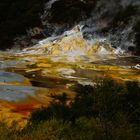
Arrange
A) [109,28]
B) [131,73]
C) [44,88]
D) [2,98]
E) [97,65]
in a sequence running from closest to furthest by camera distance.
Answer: [2,98], [44,88], [131,73], [97,65], [109,28]

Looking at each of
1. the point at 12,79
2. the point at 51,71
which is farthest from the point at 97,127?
the point at 51,71

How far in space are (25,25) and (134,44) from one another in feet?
37.4

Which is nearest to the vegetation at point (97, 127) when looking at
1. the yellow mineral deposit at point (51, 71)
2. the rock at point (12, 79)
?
the yellow mineral deposit at point (51, 71)

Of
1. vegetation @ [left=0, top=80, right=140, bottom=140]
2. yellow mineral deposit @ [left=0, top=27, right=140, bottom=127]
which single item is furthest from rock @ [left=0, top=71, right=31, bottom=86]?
vegetation @ [left=0, top=80, right=140, bottom=140]

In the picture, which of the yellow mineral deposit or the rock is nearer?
the yellow mineral deposit

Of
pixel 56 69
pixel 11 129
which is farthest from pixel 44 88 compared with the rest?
pixel 11 129

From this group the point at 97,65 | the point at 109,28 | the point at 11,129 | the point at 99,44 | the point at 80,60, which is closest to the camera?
the point at 11,129

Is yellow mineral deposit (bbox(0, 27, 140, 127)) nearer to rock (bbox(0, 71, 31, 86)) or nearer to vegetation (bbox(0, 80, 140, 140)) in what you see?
rock (bbox(0, 71, 31, 86))

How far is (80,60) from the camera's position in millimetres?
35062

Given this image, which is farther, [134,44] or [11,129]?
[134,44]

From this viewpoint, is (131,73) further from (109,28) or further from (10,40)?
(10,40)

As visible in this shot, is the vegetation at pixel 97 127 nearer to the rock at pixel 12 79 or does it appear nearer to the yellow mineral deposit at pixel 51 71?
the yellow mineral deposit at pixel 51 71

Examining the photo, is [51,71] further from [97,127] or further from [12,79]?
[97,127]

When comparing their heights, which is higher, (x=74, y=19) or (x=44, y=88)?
(x=74, y=19)
